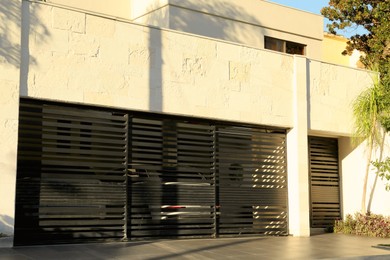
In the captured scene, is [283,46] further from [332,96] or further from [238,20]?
[332,96]

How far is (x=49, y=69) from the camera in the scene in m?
11.1

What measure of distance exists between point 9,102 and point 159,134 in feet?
11.6

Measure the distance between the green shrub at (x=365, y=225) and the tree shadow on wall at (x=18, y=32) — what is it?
10.0 metres

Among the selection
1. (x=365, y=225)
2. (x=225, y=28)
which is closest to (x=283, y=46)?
(x=225, y=28)

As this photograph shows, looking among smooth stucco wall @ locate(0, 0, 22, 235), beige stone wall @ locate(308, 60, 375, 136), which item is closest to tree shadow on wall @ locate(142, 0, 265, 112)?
beige stone wall @ locate(308, 60, 375, 136)

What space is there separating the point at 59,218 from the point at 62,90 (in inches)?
102

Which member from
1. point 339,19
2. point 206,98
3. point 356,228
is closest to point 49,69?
point 206,98

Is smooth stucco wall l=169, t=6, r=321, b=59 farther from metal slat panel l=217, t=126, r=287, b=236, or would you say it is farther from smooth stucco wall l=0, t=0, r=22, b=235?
smooth stucco wall l=0, t=0, r=22, b=235

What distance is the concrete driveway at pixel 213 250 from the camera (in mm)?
9789

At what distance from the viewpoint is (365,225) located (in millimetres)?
15570

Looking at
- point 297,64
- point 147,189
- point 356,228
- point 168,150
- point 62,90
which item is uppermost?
point 297,64

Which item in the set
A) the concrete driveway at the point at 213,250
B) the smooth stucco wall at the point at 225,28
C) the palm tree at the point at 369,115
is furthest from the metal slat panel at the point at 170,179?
the smooth stucco wall at the point at 225,28

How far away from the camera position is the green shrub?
15.3 metres

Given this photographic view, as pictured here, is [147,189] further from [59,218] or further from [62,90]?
[62,90]
